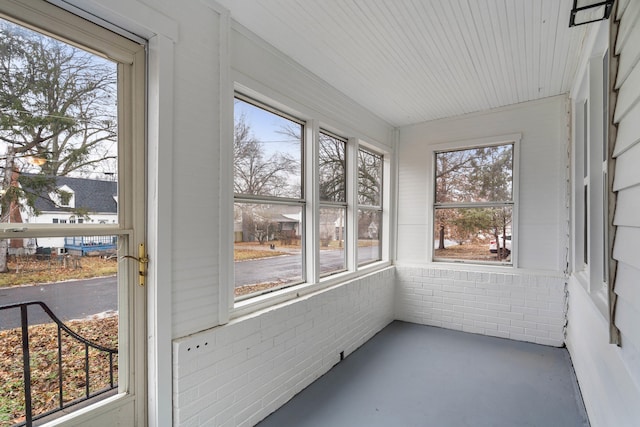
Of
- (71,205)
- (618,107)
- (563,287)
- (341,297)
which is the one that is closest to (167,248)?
(71,205)

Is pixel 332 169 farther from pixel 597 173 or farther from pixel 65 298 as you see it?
pixel 65 298

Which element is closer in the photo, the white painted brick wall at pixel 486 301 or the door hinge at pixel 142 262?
Answer: the door hinge at pixel 142 262

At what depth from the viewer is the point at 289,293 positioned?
9.10ft

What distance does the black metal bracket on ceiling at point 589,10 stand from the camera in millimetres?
1646

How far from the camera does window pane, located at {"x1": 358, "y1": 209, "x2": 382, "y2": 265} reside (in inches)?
160

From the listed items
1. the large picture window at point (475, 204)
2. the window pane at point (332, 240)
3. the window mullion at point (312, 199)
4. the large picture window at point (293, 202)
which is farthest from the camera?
the large picture window at point (475, 204)

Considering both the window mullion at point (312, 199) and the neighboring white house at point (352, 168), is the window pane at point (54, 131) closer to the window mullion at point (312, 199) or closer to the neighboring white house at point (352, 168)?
the neighboring white house at point (352, 168)

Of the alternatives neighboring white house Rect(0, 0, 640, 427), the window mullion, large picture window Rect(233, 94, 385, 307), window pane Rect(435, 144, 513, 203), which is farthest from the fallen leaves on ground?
window pane Rect(435, 144, 513, 203)

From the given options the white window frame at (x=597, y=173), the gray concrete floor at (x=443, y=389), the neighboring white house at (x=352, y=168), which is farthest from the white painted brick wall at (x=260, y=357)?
the white window frame at (x=597, y=173)

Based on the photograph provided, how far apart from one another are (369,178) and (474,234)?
1602 millimetres

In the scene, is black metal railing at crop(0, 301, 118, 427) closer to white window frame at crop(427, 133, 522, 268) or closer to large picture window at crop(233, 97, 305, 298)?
large picture window at crop(233, 97, 305, 298)

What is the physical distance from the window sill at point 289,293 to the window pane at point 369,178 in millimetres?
936

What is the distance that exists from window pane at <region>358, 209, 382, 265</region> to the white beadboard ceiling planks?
4.93ft

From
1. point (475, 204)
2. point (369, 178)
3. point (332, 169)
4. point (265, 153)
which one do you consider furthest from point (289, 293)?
point (475, 204)
